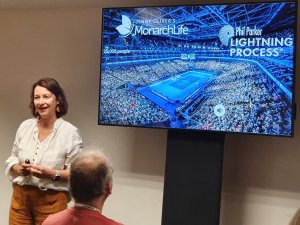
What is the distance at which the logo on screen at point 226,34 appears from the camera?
9.13 ft

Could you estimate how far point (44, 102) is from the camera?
9.30ft

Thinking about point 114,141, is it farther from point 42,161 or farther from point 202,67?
point 202,67

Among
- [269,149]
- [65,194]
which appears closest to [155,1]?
[269,149]

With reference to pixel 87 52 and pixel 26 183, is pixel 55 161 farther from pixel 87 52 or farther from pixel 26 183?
pixel 87 52

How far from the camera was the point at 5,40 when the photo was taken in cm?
403

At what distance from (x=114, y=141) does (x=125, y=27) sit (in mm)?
1083

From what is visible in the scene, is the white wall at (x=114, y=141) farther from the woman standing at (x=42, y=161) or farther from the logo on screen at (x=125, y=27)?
the woman standing at (x=42, y=161)

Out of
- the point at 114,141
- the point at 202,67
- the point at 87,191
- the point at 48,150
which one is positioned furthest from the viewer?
the point at 114,141

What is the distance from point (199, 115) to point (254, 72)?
0.48 meters

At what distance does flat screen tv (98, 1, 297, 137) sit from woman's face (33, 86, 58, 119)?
41cm

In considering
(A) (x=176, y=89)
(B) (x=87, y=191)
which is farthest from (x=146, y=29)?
(B) (x=87, y=191)

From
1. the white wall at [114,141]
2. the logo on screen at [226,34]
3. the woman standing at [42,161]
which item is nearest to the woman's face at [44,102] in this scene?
the woman standing at [42,161]

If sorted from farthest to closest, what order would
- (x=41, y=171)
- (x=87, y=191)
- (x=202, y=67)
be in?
(x=202, y=67) → (x=41, y=171) → (x=87, y=191)

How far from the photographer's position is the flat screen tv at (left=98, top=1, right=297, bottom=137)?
8.77 feet
